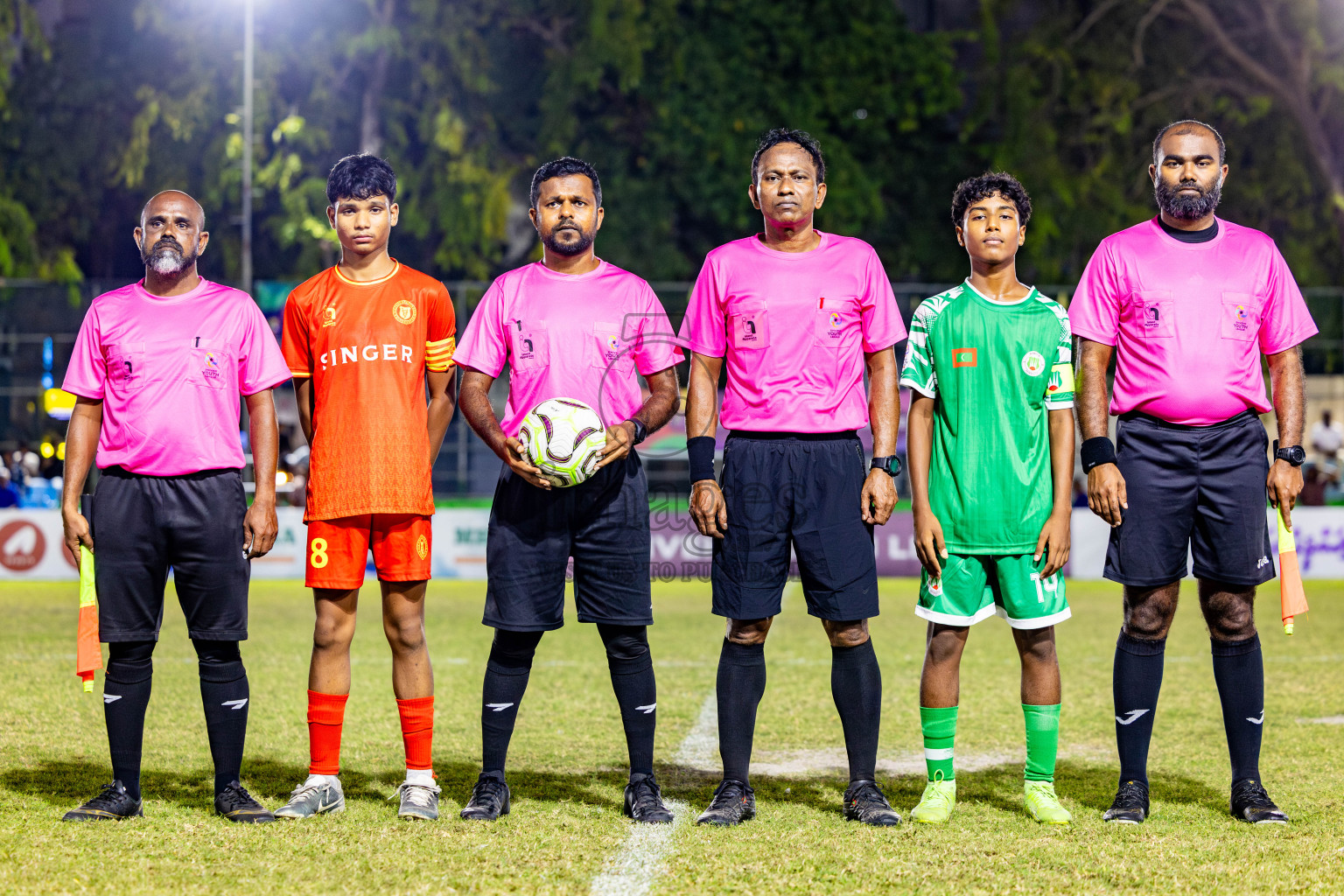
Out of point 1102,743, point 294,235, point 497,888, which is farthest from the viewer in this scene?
point 294,235

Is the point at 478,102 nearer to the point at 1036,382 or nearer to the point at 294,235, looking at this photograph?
the point at 294,235

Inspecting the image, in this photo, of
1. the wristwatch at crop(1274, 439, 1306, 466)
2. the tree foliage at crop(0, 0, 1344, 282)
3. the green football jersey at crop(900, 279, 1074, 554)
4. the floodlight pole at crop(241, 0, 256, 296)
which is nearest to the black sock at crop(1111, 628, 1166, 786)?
the green football jersey at crop(900, 279, 1074, 554)

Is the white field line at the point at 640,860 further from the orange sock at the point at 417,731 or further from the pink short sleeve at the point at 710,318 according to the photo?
the pink short sleeve at the point at 710,318

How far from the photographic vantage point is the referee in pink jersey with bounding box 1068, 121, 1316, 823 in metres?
5.26

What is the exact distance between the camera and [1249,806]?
5293 mm

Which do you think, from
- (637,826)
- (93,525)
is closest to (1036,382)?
(637,826)

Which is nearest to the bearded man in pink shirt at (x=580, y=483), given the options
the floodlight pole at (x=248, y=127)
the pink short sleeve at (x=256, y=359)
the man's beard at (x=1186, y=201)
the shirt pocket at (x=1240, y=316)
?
the pink short sleeve at (x=256, y=359)

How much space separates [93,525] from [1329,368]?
90.7 ft

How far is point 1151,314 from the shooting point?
531 centimetres

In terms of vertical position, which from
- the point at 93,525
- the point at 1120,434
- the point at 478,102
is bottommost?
the point at 93,525

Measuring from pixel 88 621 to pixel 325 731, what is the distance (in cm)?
97

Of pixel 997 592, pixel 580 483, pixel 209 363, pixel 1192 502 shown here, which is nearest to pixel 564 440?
pixel 580 483

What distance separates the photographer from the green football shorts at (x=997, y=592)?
17.2 feet

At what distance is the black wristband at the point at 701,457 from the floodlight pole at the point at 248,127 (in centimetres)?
2261
